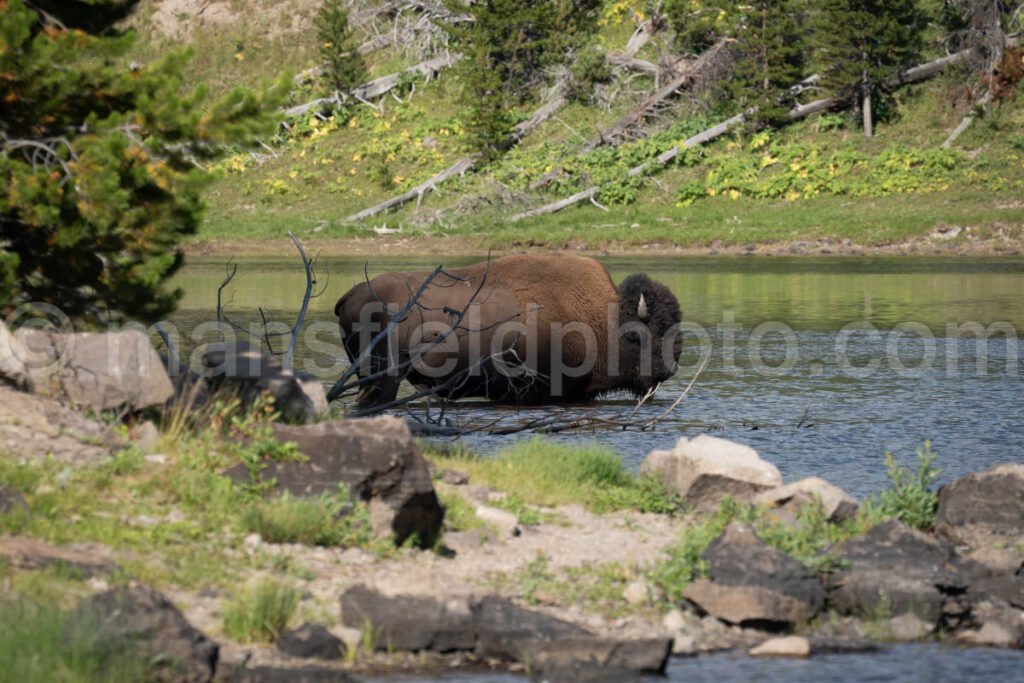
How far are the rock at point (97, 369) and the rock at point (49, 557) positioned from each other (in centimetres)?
179

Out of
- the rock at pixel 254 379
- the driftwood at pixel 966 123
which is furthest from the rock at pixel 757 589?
the driftwood at pixel 966 123

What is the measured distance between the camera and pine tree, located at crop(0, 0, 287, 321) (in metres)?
9.41

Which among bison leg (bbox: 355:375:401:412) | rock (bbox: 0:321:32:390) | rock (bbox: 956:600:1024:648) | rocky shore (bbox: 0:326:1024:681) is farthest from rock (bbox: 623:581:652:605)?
bison leg (bbox: 355:375:401:412)

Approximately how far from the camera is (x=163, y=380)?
9367mm

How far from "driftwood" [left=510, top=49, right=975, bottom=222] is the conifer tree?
0.54 meters

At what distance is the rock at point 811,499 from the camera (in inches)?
373

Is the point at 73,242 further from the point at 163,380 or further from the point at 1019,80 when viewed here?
the point at 1019,80

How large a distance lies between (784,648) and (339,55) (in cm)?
4282

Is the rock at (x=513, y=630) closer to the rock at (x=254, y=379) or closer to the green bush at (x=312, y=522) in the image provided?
the green bush at (x=312, y=522)

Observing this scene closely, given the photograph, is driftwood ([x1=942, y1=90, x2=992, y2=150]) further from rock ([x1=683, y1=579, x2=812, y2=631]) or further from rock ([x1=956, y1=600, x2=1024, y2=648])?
rock ([x1=683, y1=579, x2=812, y2=631])

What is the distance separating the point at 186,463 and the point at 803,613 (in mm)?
3912

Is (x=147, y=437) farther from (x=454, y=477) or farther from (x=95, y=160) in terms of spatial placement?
(x=454, y=477)

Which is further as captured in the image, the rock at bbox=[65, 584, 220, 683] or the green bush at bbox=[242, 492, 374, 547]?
the green bush at bbox=[242, 492, 374, 547]


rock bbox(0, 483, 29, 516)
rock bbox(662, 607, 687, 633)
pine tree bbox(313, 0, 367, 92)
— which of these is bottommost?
rock bbox(662, 607, 687, 633)
